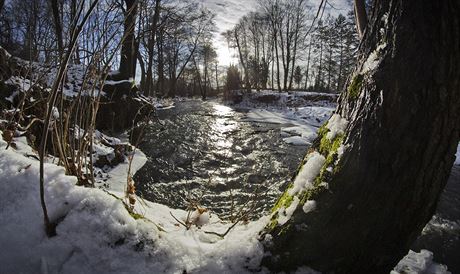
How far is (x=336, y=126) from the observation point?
4.33ft

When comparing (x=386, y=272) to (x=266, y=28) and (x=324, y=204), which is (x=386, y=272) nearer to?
(x=324, y=204)

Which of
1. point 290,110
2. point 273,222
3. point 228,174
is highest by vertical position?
point 273,222

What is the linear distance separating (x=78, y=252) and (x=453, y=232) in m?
4.33

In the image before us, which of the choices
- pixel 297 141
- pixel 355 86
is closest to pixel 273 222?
pixel 355 86

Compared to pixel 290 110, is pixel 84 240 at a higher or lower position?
higher

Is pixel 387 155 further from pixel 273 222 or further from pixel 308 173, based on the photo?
pixel 273 222

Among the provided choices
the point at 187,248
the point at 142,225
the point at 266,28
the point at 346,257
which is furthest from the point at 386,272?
the point at 266,28

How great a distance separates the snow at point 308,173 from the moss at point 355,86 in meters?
0.29

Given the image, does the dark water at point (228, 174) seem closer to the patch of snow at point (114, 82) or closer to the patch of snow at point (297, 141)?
Answer: the patch of snow at point (297, 141)

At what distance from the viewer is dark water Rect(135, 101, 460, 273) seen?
3.80m

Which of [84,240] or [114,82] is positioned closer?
[84,240]

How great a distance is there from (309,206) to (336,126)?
372 mm

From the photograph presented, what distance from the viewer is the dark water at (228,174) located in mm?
3805

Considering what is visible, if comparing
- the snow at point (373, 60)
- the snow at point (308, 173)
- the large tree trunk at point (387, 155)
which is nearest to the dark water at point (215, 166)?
the snow at point (308, 173)
